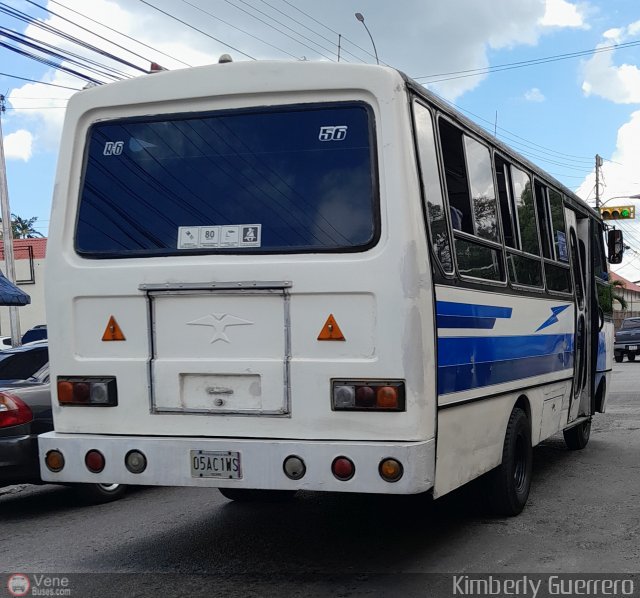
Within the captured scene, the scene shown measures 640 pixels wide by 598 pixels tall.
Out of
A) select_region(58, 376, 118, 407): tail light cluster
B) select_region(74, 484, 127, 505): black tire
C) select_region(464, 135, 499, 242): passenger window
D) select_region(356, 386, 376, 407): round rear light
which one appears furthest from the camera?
select_region(74, 484, 127, 505): black tire

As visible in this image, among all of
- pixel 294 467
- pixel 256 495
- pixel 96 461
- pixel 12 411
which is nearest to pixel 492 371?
pixel 294 467

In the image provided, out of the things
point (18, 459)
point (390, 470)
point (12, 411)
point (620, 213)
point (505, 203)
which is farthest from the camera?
point (620, 213)

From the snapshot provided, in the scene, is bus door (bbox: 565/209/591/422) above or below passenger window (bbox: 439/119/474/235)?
below

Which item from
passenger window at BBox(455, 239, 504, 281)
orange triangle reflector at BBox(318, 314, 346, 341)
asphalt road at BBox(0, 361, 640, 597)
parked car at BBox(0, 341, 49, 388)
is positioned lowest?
asphalt road at BBox(0, 361, 640, 597)

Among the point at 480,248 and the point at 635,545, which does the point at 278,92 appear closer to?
the point at 480,248

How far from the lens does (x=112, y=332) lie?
564 centimetres

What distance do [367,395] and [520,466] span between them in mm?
2621

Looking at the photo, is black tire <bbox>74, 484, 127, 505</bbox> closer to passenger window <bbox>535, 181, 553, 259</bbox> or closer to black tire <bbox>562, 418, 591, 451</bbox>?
passenger window <bbox>535, 181, 553, 259</bbox>

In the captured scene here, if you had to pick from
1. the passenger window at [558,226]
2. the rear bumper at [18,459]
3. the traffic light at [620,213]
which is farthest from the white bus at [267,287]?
the traffic light at [620,213]

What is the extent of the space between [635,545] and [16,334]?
21997 millimetres

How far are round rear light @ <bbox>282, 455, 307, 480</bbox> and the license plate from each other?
29 cm

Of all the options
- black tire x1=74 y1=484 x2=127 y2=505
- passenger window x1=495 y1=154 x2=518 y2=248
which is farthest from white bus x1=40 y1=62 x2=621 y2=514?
black tire x1=74 y1=484 x2=127 y2=505

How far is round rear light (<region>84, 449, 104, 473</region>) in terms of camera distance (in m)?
5.52

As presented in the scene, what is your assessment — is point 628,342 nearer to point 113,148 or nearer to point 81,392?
point 113,148
